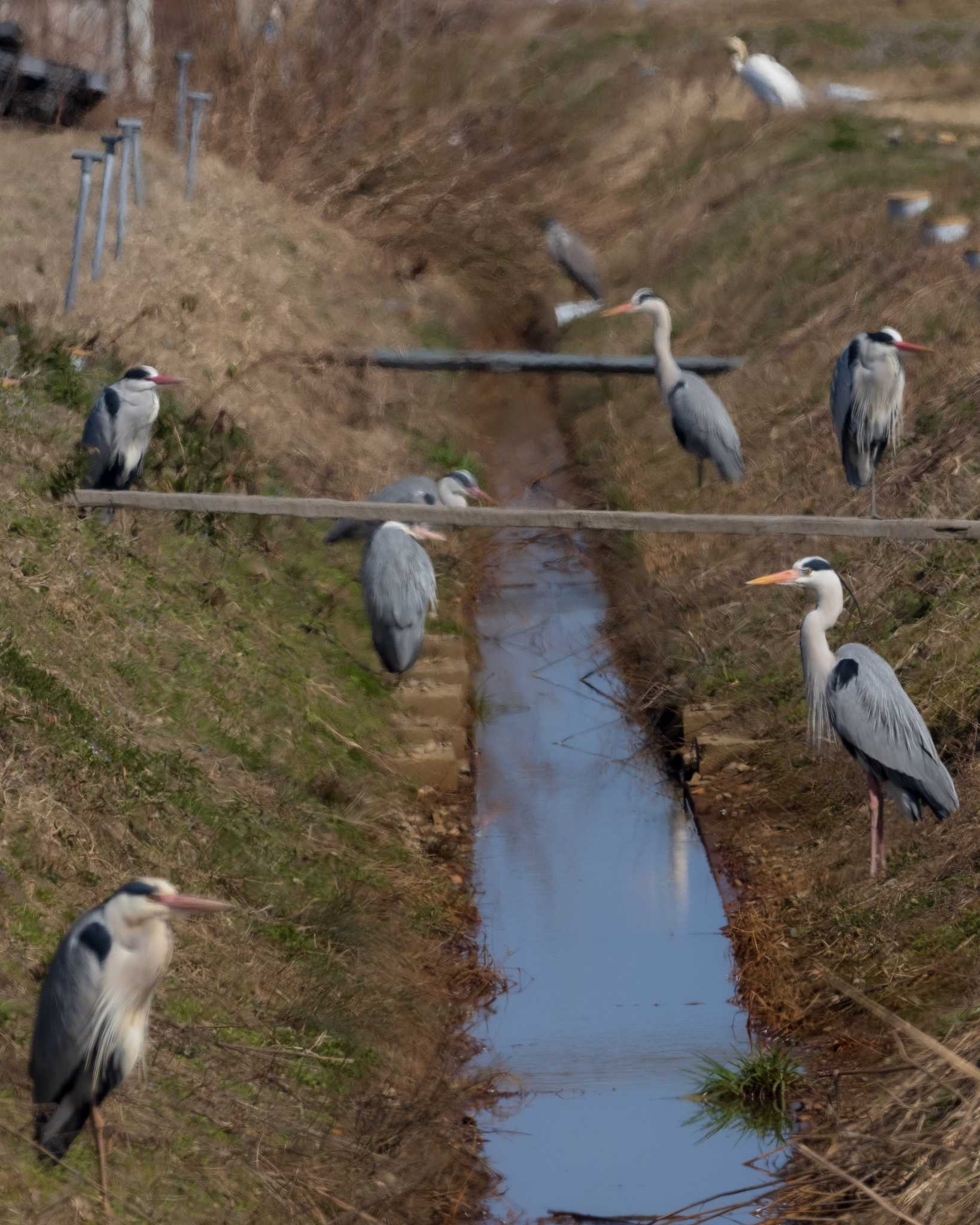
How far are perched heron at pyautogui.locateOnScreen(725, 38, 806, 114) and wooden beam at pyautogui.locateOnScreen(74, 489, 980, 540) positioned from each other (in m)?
17.5

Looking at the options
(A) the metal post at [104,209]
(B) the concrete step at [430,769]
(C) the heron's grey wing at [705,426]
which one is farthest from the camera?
(A) the metal post at [104,209]

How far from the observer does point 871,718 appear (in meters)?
8.07

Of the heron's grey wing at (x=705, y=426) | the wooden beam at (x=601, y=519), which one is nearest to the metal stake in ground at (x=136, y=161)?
the heron's grey wing at (x=705, y=426)

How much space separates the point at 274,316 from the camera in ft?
51.8

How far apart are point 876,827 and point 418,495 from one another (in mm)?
3719

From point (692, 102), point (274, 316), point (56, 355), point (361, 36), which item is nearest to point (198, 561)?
point (56, 355)

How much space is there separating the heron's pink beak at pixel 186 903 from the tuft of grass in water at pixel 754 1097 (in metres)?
3.01

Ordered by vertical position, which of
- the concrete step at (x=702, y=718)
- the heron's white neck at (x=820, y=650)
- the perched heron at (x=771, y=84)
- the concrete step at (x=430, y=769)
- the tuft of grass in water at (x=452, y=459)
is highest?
A: the heron's white neck at (x=820, y=650)

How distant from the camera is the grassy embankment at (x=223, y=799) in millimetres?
5672

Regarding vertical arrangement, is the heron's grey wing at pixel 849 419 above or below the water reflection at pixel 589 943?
above

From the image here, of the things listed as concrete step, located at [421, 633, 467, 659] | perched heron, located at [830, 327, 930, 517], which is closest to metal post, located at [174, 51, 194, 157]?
concrete step, located at [421, 633, 467, 659]

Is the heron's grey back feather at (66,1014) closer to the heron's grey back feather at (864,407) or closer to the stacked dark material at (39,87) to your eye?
the heron's grey back feather at (864,407)

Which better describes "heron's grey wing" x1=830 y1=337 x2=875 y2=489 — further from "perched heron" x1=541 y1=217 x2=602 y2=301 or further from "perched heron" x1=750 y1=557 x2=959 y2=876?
"perched heron" x1=541 y1=217 x2=602 y2=301

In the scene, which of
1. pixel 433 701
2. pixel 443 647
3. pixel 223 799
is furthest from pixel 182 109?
pixel 223 799
